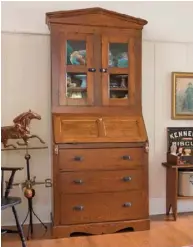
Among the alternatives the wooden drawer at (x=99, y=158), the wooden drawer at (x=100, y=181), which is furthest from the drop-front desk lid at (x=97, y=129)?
the wooden drawer at (x=100, y=181)

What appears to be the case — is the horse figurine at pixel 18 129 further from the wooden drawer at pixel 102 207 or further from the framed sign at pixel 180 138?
the framed sign at pixel 180 138

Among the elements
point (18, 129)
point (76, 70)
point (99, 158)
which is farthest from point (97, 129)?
point (18, 129)

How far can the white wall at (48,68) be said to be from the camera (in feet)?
10.1

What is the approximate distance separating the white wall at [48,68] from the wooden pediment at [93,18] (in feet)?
1.14

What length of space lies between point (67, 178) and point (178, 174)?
1.26 metres

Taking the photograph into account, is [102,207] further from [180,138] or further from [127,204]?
[180,138]

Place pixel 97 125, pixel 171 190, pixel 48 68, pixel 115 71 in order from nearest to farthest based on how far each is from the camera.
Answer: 1. pixel 97 125
2. pixel 115 71
3. pixel 48 68
4. pixel 171 190

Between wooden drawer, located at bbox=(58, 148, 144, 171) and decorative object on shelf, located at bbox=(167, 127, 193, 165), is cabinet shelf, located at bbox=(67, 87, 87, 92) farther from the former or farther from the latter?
decorative object on shelf, located at bbox=(167, 127, 193, 165)

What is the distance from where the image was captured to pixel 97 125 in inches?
113

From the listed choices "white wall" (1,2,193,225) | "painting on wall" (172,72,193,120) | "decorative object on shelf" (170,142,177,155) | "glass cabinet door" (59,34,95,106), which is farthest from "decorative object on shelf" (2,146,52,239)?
"painting on wall" (172,72,193,120)

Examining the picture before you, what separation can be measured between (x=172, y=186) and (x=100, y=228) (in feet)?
3.18

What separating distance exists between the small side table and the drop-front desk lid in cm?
61

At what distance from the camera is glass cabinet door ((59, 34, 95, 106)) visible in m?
2.88

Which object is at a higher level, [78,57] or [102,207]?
[78,57]
